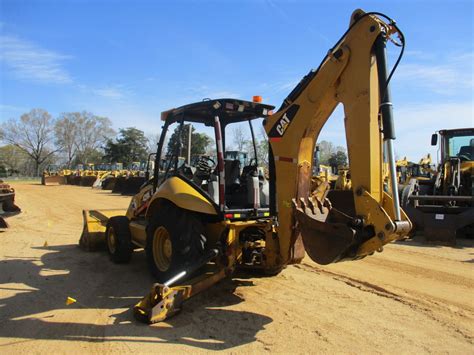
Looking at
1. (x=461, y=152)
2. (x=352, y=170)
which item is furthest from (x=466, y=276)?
(x=461, y=152)

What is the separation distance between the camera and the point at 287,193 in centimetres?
445

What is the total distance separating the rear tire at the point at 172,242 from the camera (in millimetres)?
5031

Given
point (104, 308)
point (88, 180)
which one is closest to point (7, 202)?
point (104, 308)

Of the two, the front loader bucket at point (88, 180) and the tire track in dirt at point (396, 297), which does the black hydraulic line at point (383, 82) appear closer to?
the tire track in dirt at point (396, 297)

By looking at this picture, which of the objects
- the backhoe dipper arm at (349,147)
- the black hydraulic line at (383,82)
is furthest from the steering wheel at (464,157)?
the black hydraulic line at (383,82)

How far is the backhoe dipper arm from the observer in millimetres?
3695

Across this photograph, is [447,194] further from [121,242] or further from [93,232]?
[93,232]

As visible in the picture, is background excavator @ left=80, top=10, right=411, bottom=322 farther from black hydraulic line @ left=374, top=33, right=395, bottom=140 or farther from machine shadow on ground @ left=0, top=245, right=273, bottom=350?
machine shadow on ground @ left=0, top=245, right=273, bottom=350

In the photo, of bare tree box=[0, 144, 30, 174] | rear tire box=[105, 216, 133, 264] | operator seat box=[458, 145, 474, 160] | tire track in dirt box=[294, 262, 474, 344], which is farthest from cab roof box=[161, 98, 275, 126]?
bare tree box=[0, 144, 30, 174]

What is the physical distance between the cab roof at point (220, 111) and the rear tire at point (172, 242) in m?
1.38

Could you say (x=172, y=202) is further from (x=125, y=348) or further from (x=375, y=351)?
(x=375, y=351)

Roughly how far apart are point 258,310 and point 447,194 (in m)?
8.33

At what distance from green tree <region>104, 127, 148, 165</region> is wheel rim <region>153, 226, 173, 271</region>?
58491 millimetres

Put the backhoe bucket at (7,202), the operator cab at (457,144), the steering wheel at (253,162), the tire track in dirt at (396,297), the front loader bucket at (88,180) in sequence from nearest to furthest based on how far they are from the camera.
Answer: the tire track in dirt at (396,297) < the steering wheel at (253,162) < the operator cab at (457,144) < the backhoe bucket at (7,202) < the front loader bucket at (88,180)
